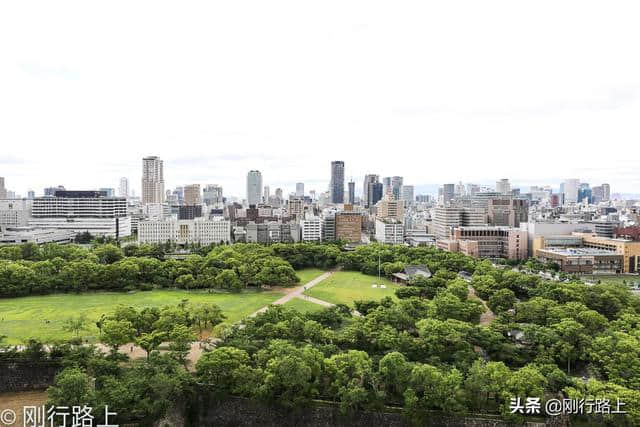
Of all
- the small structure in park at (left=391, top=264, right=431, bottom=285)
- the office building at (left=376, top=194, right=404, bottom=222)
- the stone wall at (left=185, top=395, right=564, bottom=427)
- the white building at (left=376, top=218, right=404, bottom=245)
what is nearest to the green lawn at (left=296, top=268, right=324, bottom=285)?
the small structure in park at (left=391, top=264, right=431, bottom=285)

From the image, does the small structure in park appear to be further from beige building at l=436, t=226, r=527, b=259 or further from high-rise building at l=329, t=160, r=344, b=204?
high-rise building at l=329, t=160, r=344, b=204

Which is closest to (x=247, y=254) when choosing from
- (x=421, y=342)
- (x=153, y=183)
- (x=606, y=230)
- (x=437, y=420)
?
(x=421, y=342)

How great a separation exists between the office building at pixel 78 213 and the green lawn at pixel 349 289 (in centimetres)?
5659

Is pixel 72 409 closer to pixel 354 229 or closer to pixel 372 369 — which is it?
pixel 372 369

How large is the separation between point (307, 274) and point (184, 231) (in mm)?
38655

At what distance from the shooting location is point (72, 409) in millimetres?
16953

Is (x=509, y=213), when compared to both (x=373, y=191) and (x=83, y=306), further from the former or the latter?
(x=373, y=191)

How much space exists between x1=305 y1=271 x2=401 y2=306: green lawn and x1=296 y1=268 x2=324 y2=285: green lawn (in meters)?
1.89

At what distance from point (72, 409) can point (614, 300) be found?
31619 millimetres

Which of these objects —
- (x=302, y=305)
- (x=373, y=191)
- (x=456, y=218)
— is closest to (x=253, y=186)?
(x=373, y=191)

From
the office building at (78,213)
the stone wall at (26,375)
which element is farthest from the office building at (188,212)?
the stone wall at (26,375)

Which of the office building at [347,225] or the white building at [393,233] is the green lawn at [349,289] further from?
the office building at [347,225]

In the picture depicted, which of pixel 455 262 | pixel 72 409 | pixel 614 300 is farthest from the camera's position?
pixel 455 262

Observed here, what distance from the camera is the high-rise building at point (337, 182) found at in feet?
630
